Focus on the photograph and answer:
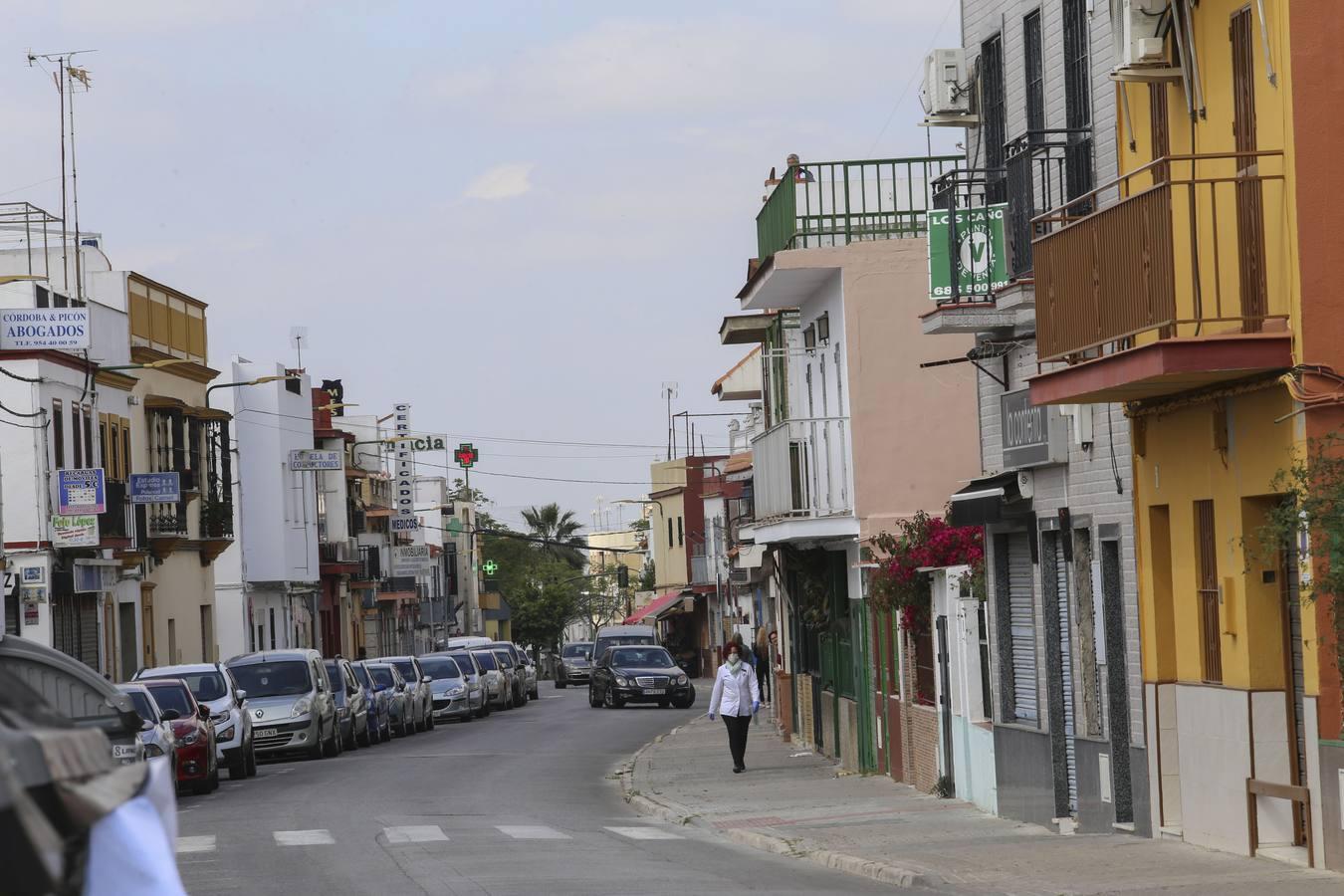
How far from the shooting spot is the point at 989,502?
19547 mm

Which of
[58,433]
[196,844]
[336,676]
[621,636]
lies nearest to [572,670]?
[621,636]

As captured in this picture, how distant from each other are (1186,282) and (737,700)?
576 inches

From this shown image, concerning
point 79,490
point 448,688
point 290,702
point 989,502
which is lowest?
point 448,688

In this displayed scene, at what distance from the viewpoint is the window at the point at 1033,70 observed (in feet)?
62.1

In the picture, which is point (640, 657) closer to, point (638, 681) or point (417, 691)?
point (638, 681)

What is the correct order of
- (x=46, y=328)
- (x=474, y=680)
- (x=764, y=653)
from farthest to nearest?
1. (x=474, y=680)
2. (x=764, y=653)
3. (x=46, y=328)

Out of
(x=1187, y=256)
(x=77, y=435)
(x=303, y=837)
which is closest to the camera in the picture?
(x=1187, y=256)

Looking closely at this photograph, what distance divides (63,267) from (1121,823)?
36.7 metres

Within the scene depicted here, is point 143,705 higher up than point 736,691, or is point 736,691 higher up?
point 143,705

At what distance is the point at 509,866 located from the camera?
1639 centimetres

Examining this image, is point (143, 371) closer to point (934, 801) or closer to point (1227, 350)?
point (934, 801)

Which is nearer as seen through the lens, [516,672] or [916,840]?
[916,840]

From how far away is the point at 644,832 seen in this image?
20469mm

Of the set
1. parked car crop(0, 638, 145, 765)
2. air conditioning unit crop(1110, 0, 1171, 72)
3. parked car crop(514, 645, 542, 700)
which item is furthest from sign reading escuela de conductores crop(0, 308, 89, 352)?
air conditioning unit crop(1110, 0, 1171, 72)
